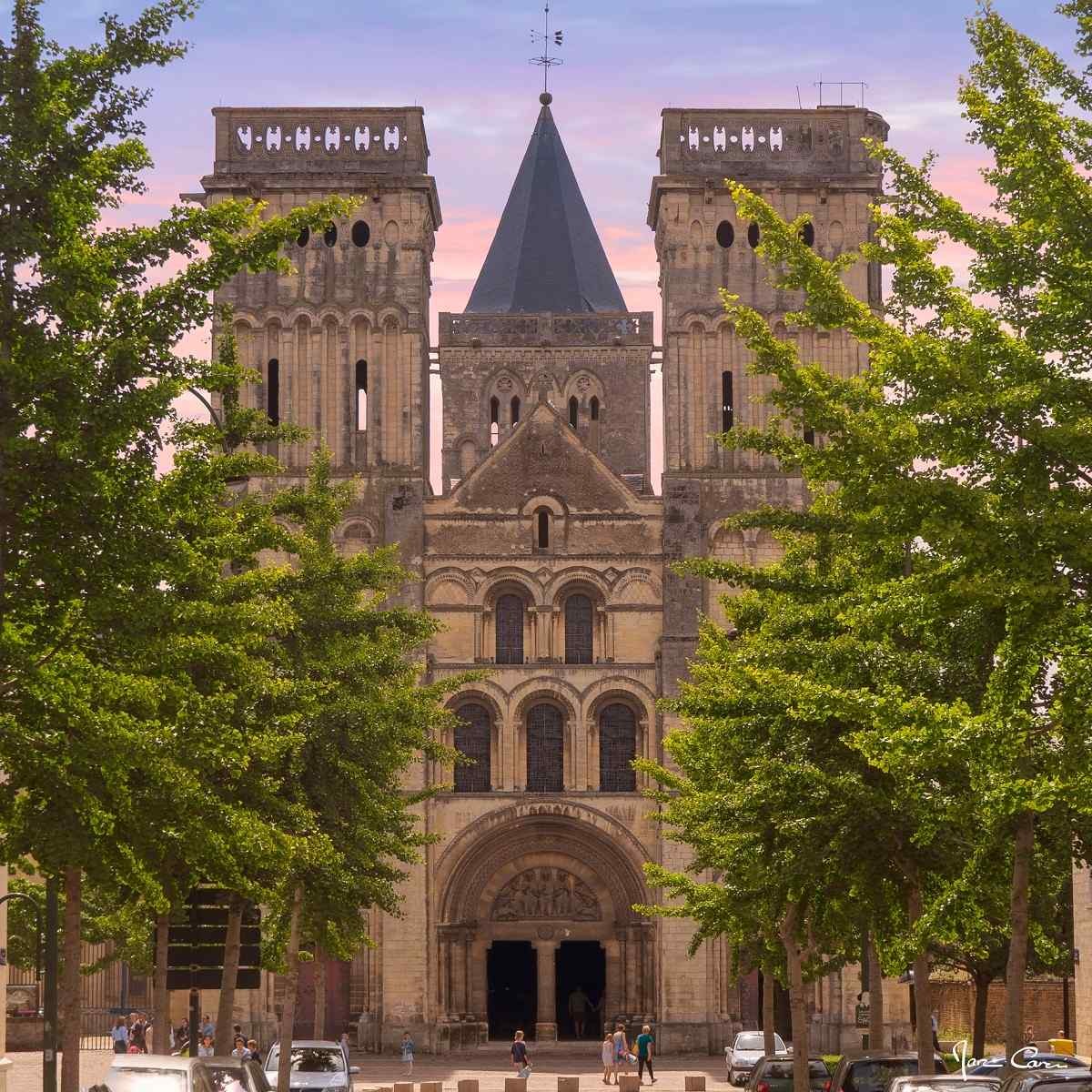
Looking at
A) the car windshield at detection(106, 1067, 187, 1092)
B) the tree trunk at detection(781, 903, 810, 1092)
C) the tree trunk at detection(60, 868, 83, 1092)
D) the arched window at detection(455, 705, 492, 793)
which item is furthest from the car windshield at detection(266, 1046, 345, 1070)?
the arched window at detection(455, 705, 492, 793)

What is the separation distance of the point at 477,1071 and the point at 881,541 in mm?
33253

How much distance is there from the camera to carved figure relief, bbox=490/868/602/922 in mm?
53750

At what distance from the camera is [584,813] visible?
173ft

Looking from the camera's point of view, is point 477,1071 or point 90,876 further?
point 477,1071

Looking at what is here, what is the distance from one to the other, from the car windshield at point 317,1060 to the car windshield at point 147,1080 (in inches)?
537

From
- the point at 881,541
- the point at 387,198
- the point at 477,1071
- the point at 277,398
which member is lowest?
the point at 477,1071

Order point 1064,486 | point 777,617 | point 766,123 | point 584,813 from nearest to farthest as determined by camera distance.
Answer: point 1064,486, point 777,617, point 584,813, point 766,123

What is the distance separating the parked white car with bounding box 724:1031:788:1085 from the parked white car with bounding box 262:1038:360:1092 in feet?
40.7

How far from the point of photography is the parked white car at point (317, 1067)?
3005cm

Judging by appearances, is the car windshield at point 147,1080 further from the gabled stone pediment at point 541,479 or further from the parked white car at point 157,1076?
the gabled stone pediment at point 541,479

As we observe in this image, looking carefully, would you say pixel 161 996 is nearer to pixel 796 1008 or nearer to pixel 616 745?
pixel 796 1008

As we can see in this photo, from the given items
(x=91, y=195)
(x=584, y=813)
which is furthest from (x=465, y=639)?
(x=91, y=195)

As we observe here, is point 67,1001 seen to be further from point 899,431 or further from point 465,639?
point 465,639

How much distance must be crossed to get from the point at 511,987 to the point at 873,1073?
3314cm
